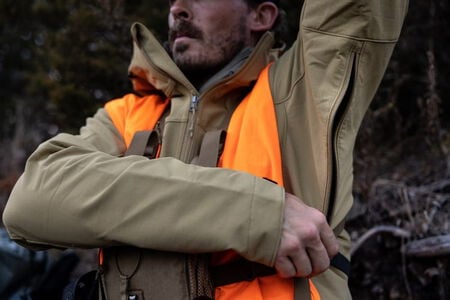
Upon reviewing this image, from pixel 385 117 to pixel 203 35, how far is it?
6.01 ft

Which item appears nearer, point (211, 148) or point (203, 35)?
point (211, 148)

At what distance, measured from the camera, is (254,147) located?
2008 mm

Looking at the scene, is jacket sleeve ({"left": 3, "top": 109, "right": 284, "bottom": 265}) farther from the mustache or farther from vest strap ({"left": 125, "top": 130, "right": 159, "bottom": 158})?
the mustache

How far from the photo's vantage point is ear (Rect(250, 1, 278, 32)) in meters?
2.60

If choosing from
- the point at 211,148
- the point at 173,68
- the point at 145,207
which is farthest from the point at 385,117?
the point at 145,207

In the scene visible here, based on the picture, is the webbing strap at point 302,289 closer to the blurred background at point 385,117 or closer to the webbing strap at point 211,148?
the webbing strap at point 211,148

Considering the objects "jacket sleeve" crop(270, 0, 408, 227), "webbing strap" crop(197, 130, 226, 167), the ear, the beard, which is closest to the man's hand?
"jacket sleeve" crop(270, 0, 408, 227)

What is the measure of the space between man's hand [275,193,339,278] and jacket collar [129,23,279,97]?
2.05 feet

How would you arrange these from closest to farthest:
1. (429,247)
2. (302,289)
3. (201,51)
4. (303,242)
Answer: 1. (303,242)
2. (302,289)
3. (201,51)
4. (429,247)

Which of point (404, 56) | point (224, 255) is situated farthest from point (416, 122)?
point (224, 255)

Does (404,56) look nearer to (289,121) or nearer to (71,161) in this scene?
(289,121)

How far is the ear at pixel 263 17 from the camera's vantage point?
2.60m

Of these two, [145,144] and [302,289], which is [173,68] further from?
[302,289]

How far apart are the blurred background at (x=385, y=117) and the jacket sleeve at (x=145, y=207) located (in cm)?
145
